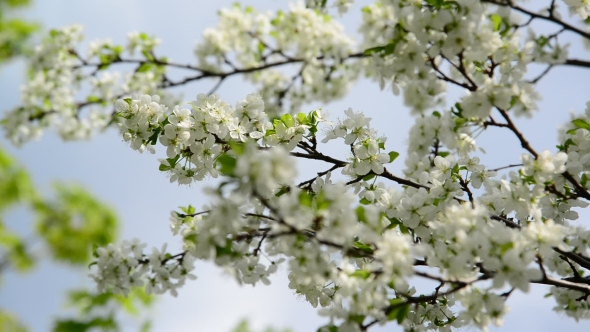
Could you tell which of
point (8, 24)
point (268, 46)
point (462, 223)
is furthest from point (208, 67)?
point (8, 24)

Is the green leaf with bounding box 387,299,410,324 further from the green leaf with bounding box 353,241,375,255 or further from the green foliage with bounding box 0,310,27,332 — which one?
the green foliage with bounding box 0,310,27,332

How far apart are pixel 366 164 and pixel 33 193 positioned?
40.6 ft

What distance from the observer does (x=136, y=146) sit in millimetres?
2283

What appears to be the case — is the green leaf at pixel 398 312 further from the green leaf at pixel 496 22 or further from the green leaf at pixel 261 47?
the green leaf at pixel 261 47

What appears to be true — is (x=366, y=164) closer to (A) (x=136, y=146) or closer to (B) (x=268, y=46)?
(A) (x=136, y=146)

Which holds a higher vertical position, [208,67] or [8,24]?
[8,24]

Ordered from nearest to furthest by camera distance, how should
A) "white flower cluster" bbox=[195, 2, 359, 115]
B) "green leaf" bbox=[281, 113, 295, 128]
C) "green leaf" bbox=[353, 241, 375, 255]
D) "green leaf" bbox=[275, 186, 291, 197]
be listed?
"green leaf" bbox=[353, 241, 375, 255] < "green leaf" bbox=[275, 186, 291, 197] < "green leaf" bbox=[281, 113, 295, 128] < "white flower cluster" bbox=[195, 2, 359, 115]

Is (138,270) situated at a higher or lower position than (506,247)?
higher

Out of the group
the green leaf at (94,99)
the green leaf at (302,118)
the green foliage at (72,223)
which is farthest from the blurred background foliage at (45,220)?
the green leaf at (302,118)

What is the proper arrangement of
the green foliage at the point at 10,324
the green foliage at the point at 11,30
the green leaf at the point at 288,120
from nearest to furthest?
the green leaf at the point at 288,120
the green foliage at the point at 11,30
the green foliage at the point at 10,324

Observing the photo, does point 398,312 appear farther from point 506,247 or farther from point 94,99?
point 94,99

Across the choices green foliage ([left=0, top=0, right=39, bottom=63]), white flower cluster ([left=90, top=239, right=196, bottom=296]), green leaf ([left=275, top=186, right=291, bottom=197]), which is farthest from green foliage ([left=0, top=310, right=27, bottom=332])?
green leaf ([left=275, top=186, right=291, bottom=197])

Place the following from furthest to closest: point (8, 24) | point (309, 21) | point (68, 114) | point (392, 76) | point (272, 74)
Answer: point (8, 24), point (272, 74), point (68, 114), point (309, 21), point (392, 76)

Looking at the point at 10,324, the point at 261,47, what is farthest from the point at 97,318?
the point at 261,47
